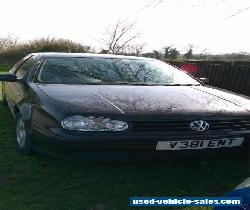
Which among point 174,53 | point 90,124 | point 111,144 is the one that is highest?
point 90,124

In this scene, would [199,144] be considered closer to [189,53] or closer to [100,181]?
[100,181]

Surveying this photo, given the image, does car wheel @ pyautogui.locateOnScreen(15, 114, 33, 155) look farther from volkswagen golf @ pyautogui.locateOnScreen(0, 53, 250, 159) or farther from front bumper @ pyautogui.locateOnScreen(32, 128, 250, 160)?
front bumper @ pyautogui.locateOnScreen(32, 128, 250, 160)

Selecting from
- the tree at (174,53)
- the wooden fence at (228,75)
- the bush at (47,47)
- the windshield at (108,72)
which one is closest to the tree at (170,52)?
the tree at (174,53)

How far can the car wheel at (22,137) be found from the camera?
169 inches

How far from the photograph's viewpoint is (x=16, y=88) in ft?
18.3

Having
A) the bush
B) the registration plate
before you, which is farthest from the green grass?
the bush

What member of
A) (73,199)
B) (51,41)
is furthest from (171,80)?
(51,41)

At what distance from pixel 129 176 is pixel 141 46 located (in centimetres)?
2240

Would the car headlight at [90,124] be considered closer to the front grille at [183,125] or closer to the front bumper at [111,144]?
the front bumper at [111,144]

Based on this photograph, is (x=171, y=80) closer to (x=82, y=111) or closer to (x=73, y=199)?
(x=82, y=111)

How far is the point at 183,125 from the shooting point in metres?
3.85

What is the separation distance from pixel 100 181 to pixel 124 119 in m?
0.66

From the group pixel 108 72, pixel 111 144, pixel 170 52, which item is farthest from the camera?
pixel 170 52

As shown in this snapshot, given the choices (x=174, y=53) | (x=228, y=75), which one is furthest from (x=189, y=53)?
(x=228, y=75)
